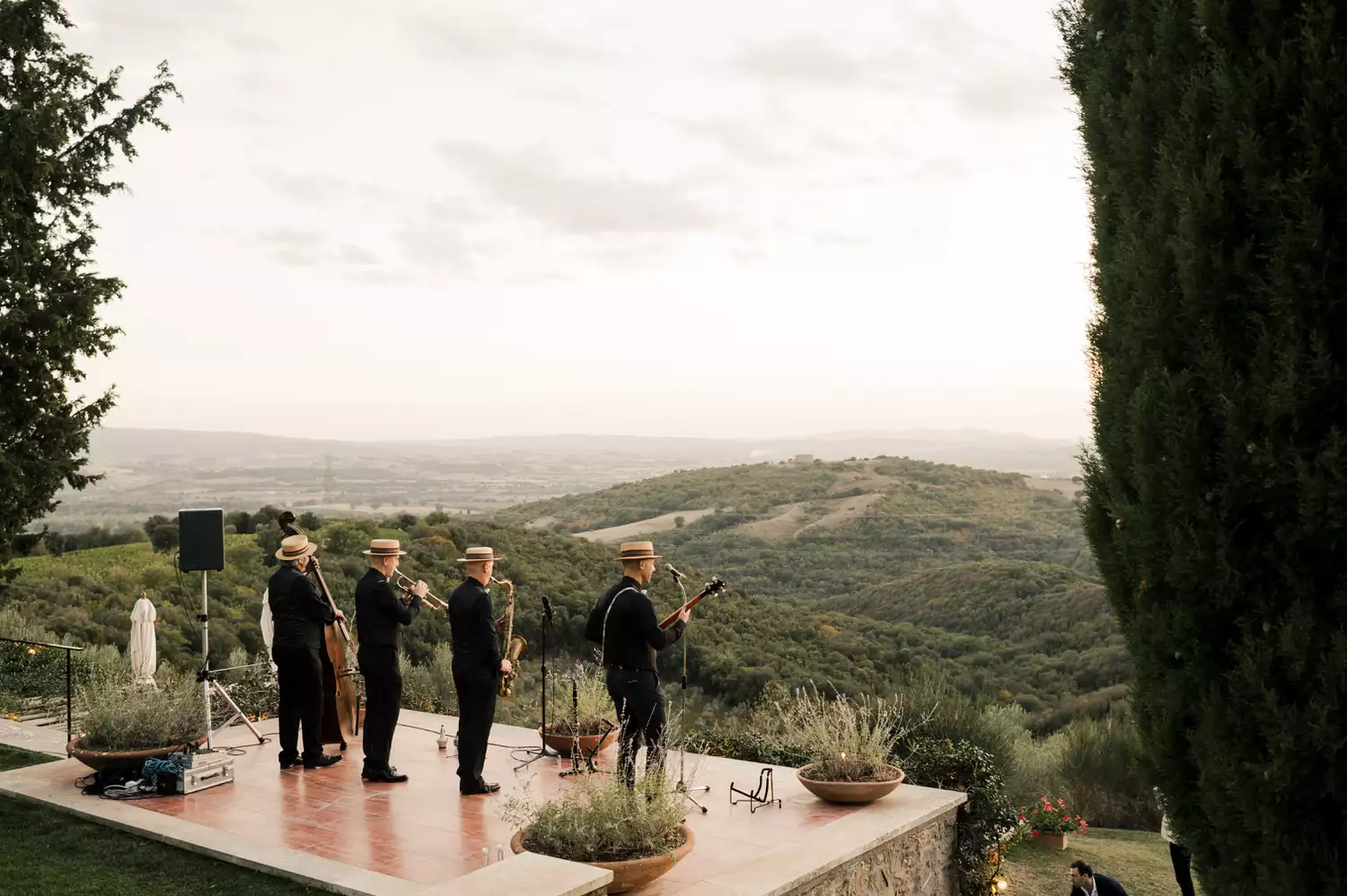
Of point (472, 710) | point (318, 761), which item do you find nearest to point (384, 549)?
point (472, 710)

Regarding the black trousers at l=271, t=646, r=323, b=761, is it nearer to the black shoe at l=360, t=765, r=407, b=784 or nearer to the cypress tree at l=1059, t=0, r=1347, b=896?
the black shoe at l=360, t=765, r=407, b=784

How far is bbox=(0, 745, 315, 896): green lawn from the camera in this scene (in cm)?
637

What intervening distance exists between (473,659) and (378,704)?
1076mm

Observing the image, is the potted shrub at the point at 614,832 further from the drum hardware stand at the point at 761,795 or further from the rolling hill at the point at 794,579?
the rolling hill at the point at 794,579

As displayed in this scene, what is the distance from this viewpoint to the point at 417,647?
64.2 ft

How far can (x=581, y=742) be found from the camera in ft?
30.6

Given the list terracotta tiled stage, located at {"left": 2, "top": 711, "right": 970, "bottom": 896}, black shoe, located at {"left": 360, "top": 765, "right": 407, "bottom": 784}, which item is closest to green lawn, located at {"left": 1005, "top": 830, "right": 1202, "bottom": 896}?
terracotta tiled stage, located at {"left": 2, "top": 711, "right": 970, "bottom": 896}

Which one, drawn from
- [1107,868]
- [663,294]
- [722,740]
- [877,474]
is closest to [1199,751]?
[722,740]

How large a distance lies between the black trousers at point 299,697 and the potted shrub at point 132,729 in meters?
0.73

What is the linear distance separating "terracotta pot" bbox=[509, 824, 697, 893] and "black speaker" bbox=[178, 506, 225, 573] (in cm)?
452

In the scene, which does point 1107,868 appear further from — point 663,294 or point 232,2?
point 663,294

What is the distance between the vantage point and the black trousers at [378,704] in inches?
340

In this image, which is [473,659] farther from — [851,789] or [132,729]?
[851,789]

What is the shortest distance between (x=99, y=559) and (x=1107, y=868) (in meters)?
22.3
